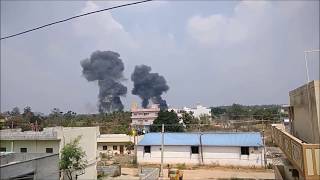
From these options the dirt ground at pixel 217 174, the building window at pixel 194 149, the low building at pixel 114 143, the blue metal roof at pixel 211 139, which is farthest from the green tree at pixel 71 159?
the low building at pixel 114 143

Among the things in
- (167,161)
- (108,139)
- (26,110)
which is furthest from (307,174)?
(26,110)

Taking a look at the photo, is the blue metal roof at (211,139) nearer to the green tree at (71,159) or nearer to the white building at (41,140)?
the white building at (41,140)

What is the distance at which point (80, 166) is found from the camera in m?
21.4

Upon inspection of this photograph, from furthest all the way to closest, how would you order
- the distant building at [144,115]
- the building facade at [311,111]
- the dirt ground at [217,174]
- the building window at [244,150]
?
the distant building at [144,115]
the building window at [244,150]
the dirt ground at [217,174]
the building facade at [311,111]

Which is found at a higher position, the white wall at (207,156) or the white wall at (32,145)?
the white wall at (32,145)

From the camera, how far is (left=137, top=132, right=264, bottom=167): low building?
30.6 m

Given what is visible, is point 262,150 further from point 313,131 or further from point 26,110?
point 26,110

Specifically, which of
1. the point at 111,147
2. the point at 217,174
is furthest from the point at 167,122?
the point at 217,174

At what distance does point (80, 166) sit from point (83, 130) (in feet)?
8.75

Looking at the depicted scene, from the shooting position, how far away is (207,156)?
31844mm

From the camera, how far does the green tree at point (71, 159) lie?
65.9 feet

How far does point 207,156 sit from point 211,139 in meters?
1.88

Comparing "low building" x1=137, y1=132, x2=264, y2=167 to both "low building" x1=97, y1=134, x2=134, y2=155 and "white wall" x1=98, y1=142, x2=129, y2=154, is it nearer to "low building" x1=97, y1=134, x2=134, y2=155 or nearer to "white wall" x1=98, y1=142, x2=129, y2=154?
"low building" x1=97, y1=134, x2=134, y2=155

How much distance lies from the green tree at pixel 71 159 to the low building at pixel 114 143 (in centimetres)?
1956
